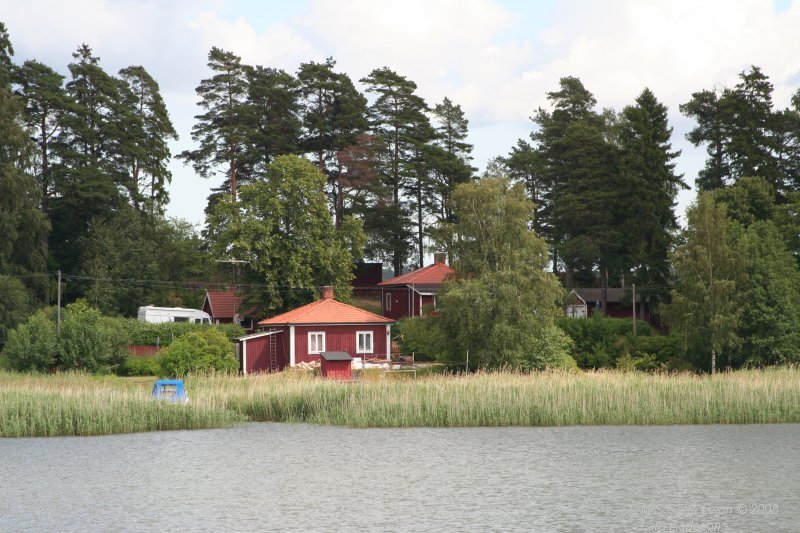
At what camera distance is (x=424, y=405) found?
36.1 meters

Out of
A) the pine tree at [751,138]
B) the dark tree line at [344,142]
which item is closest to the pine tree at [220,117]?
the dark tree line at [344,142]

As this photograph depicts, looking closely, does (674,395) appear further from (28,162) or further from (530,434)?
(28,162)

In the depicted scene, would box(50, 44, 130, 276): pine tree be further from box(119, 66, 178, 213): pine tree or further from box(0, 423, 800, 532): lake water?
box(0, 423, 800, 532): lake water

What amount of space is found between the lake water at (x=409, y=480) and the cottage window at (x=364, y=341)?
2372cm

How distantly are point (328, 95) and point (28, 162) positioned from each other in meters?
23.9

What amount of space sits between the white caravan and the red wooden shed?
16.0 metres

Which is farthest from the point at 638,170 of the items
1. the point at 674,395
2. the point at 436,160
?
the point at 674,395

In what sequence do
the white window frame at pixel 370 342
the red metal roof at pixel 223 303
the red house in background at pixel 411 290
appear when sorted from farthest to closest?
the red metal roof at pixel 223 303 → the red house in background at pixel 411 290 → the white window frame at pixel 370 342

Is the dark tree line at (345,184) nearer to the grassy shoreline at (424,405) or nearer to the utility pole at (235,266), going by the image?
the utility pole at (235,266)

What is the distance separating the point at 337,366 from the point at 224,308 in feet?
79.0

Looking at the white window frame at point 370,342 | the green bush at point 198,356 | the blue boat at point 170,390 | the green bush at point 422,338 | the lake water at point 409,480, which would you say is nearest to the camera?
the lake water at point 409,480

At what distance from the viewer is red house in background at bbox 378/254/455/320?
235 ft

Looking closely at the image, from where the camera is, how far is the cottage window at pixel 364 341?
6066 centimetres

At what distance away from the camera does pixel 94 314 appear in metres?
54.6
